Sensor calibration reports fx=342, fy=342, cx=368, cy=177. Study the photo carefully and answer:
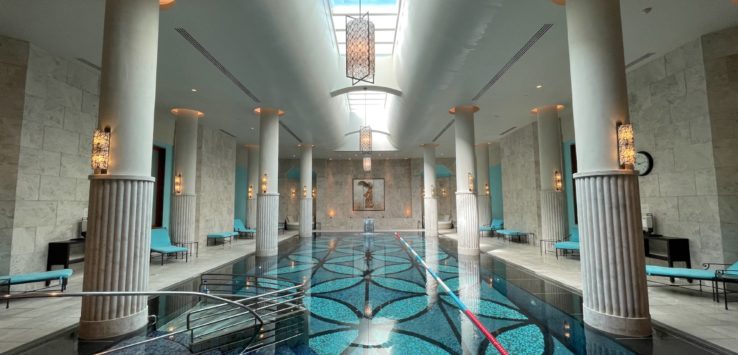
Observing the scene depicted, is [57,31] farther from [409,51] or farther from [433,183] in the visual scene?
[433,183]

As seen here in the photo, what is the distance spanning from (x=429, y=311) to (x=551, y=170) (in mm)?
7714

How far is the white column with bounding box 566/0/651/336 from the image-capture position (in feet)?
12.7

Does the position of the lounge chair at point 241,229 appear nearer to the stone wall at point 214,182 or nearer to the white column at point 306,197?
the stone wall at point 214,182

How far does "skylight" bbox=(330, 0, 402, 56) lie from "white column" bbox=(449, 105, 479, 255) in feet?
9.60

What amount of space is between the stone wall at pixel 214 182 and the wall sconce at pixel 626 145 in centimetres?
1237

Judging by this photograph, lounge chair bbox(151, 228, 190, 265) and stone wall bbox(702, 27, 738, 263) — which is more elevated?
stone wall bbox(702, 27, 738, 263)

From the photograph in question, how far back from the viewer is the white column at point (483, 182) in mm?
17484

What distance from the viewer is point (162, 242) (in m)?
9.41

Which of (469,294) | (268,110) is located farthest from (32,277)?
→ (469,294)

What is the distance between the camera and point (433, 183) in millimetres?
16719

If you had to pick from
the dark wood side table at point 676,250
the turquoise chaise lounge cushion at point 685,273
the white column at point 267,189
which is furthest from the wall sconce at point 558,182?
the white column at point 267,189

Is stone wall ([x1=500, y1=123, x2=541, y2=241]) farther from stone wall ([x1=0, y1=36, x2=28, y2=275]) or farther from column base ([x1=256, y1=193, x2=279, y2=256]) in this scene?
stone wall ([x1=0, y1=36, x2=28, y2=275])

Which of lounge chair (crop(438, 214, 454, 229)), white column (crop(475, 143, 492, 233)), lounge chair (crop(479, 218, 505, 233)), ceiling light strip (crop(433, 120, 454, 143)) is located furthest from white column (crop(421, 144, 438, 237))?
lounge chair (crop(438, 214, 454, 229))

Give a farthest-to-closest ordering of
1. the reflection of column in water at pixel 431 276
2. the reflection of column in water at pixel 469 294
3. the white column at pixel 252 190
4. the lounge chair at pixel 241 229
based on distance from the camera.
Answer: the white column at pixel 252 190 → the lounge chair at pixel 241 229 → the reflection of column in water at pixel 431 276 → the reflection of column in water at pixel 469 294
